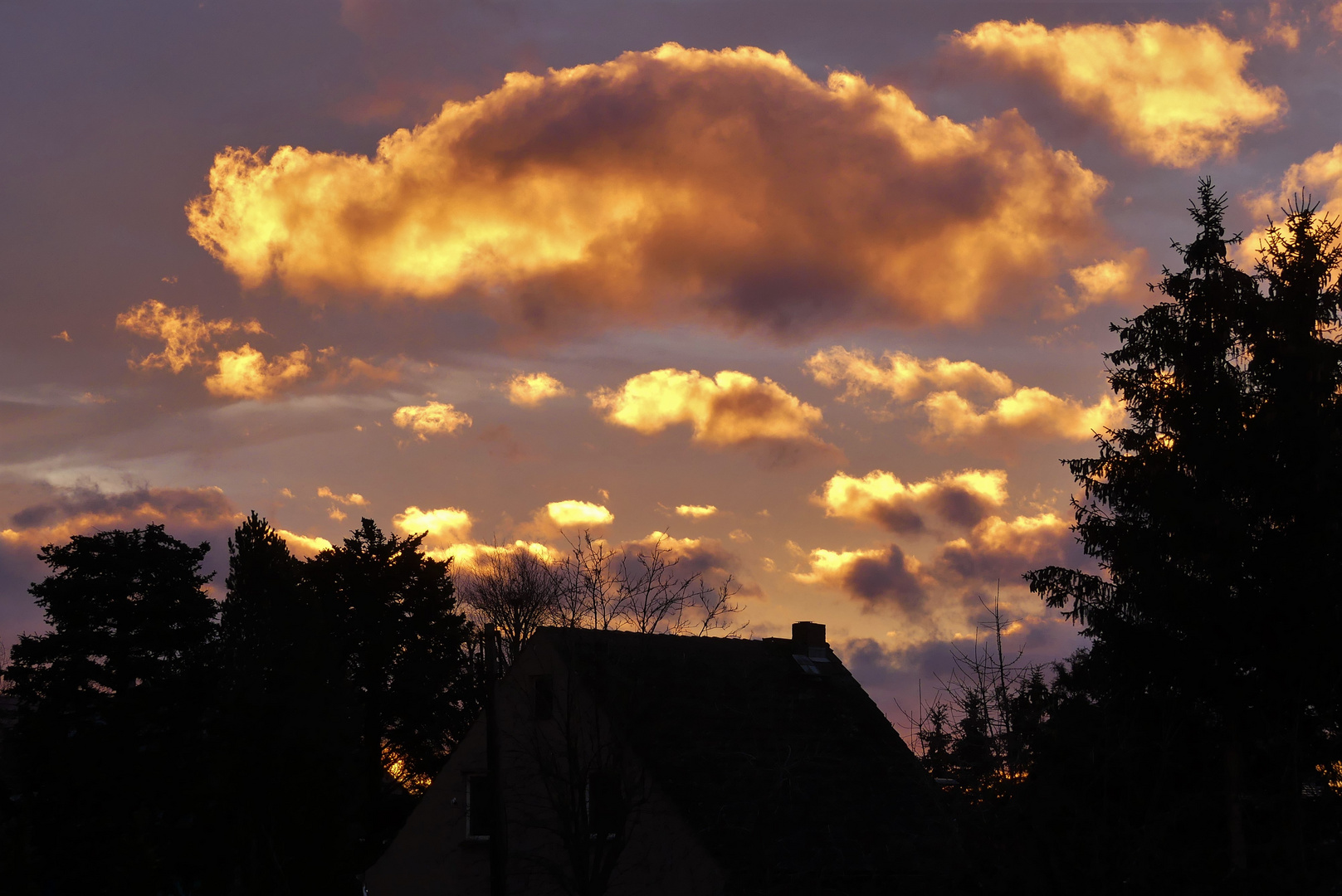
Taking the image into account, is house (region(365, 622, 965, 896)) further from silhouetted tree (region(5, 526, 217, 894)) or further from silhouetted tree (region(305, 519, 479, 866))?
silhouetted tree (region(305, 519, 479, 866))

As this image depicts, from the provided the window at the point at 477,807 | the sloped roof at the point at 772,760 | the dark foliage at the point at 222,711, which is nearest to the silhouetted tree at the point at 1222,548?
the sloped roof at the point at 772,760

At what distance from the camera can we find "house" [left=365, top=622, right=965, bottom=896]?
791 inches

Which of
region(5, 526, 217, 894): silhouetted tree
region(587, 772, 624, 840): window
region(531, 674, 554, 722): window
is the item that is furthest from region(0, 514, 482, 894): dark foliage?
region(587, 772, 624, 840): window

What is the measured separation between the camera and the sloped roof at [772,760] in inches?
816

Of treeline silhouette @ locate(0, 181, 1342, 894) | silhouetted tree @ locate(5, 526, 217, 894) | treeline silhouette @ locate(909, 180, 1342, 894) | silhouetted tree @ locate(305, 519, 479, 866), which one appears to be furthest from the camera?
silhouetted tree @ locate(305, 519, 479, 866)

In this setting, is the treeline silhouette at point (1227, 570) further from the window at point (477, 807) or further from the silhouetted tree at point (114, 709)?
the silhouetted tree at point (114, 709)


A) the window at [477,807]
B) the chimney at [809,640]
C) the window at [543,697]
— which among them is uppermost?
the chimney at [809,640]

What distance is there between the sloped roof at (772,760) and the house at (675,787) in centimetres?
5

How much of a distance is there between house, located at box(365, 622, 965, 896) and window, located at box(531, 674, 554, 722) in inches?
2.5

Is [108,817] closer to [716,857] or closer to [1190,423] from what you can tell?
[716,857]

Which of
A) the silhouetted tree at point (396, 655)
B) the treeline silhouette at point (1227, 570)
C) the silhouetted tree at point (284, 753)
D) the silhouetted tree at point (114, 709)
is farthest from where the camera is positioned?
the silhouetted tree at point (396, 655)

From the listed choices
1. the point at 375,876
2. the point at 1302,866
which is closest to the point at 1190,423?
the point at 1302,866

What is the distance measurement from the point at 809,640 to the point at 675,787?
8.94 metres

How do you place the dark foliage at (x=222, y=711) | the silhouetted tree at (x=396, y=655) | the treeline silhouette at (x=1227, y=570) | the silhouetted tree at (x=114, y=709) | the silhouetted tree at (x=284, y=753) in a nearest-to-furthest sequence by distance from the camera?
the treeline silhouette at (x=1227, y=570) < the silhouetted tree at (x=284, y=753) < the dark foliage at (x=222, y=711) < the silhouetted tree at (x=114, y=709) < the silhouetted tree at (x=396, y=655)
